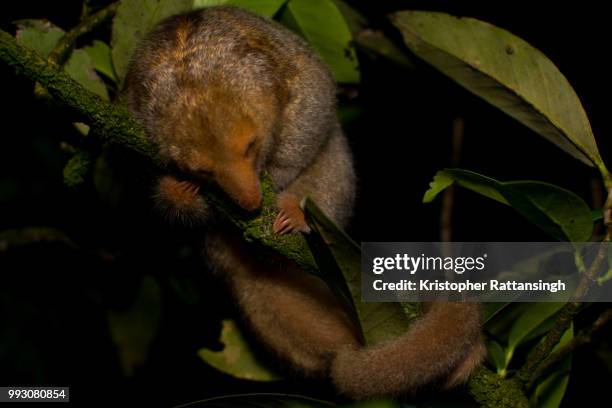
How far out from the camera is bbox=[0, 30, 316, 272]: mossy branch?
1.92 meters

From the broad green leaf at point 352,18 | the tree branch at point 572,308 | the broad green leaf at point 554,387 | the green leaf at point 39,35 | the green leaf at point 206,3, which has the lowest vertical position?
the broad green leaf at point 554,387

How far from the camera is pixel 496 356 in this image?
2270mm

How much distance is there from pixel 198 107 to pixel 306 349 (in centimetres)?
110

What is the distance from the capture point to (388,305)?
198 centimetres

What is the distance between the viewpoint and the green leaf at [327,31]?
285 centimetres

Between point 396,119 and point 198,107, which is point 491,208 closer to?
point 396,119

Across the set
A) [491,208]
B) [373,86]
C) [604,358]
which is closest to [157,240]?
[373,86]

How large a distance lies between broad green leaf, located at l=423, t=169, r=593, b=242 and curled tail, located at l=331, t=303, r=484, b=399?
0.36m

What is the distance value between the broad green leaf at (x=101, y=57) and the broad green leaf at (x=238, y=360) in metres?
1.26

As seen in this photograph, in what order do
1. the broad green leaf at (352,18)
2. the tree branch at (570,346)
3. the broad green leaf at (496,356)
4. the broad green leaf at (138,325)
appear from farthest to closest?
the broad green leaf at (138,325), the broad green leaf at (352,18), the broad green leaf at (496,356), the tree branch at (570,346)

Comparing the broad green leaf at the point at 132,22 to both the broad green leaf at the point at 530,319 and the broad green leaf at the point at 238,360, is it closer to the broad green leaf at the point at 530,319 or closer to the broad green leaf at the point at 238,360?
the broad green leaf at the point at 238,360

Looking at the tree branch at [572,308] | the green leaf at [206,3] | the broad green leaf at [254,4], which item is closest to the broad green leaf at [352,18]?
the broad green leaf at [254,4]

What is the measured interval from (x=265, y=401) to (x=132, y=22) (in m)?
1.58

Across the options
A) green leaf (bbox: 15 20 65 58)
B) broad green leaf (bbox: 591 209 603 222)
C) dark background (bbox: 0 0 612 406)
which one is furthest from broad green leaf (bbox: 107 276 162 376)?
broad green leaf (bbox: 591 209 603 222)
